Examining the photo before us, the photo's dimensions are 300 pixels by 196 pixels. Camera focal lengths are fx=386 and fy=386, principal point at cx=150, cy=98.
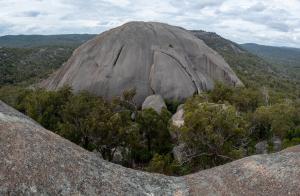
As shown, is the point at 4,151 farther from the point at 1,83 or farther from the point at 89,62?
the point at 1,83

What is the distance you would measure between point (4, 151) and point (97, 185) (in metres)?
3.82

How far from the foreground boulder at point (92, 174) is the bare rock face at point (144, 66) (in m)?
41.6

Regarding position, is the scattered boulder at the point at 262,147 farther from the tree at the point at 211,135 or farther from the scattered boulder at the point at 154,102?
the scattered boulder at the point at 154,102

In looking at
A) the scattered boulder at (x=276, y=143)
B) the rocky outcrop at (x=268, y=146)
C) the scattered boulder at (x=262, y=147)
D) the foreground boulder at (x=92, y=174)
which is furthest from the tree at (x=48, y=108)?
the foreground boulder at (x=92, y=174)

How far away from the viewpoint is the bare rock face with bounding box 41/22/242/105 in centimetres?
6003

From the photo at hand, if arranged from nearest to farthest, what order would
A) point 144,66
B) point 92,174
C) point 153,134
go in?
point 92,174
point 153,134
point 144,66

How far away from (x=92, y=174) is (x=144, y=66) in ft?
158

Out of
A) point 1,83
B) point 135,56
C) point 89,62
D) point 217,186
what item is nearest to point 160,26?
point 135,56

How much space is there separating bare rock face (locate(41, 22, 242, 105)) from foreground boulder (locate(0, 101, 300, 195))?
41.6m

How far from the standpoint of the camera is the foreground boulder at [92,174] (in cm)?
1436

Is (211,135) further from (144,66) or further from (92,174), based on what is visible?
(144,66)

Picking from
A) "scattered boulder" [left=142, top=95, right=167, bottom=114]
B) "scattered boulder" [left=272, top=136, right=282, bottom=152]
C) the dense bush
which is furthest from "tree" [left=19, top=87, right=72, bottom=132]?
"scattered boulder" [left=272, top=136, right=282, bottom=152]

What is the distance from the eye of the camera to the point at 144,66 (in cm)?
6309

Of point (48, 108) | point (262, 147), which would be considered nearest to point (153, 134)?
point (262, 147)
